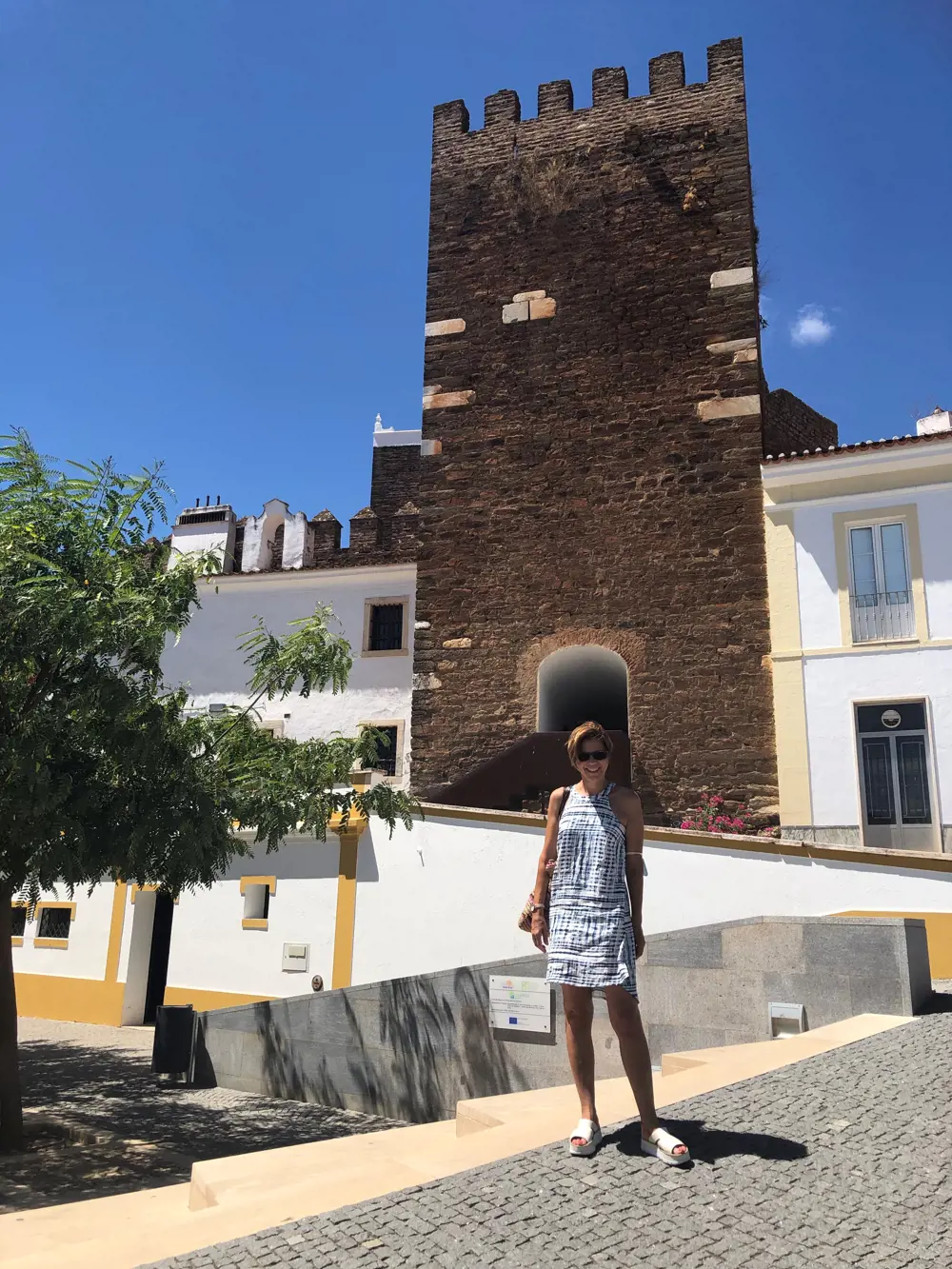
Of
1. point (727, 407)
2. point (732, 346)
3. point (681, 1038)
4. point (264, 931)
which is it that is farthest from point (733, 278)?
point (681, 1038)

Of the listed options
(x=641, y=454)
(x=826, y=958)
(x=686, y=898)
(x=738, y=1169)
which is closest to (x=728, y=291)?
(x=641, y=454)

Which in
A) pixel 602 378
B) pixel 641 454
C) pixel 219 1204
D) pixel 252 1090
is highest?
pixel 602 378

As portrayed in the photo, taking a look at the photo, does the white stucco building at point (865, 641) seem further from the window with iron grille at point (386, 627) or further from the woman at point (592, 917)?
the woman at point (592, 917)

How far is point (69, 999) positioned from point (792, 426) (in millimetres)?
14876

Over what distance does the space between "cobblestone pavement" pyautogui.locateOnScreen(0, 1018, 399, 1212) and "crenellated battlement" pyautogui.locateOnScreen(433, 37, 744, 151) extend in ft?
51.8

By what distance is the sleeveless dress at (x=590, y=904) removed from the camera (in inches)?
137

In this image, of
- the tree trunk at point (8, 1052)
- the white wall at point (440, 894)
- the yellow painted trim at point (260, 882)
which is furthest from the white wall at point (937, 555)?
the tree trunk at point (8, 1052)

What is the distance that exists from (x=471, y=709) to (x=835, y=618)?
17.8ft

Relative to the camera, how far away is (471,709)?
15.1 m

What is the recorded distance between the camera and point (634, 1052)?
3.36 m

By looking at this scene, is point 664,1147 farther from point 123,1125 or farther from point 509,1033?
point 123,1125

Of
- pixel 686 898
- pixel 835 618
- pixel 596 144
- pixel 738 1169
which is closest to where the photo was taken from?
pixel 738 1169

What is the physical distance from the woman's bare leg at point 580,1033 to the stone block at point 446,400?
13.9m

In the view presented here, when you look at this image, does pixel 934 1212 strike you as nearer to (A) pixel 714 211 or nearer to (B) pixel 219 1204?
(B) pixel 219 1204
